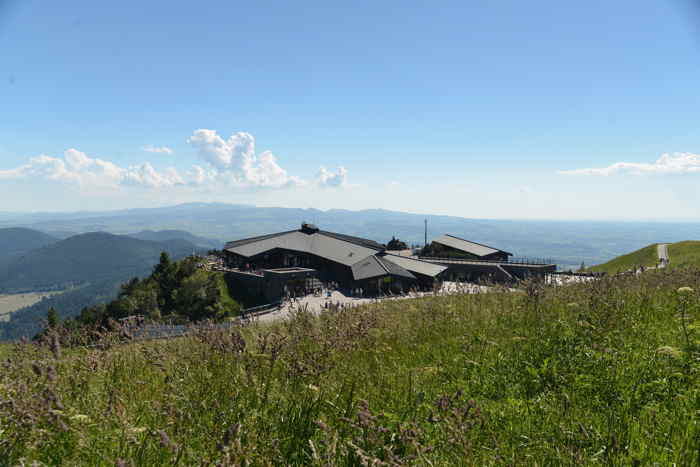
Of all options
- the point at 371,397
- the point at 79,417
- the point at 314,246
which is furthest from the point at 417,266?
the point at 79,417

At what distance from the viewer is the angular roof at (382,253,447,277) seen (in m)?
47.9

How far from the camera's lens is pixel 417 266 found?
49.9m

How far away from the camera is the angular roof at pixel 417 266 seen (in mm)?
47938

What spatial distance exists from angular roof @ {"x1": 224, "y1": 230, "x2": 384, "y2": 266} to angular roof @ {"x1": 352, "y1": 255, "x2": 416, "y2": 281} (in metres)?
1.81

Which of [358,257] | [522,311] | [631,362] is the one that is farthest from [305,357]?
[358,257]

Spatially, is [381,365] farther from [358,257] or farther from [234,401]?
[358,257]

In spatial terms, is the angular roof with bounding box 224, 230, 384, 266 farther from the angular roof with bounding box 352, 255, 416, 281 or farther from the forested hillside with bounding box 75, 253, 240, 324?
the forested hillside with bounding box 75, 253, 240, 324

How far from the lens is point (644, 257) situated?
48469mm

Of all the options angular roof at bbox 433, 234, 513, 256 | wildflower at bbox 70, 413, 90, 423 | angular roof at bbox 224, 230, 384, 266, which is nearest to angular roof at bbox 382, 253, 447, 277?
angular roof at bbox 224, 230, 384, 266

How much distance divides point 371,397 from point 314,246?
181 ft

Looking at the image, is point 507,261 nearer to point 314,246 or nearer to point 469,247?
point 469,247

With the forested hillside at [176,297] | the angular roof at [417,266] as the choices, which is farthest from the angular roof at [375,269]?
the forested hillside at [176,297]

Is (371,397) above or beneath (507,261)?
above

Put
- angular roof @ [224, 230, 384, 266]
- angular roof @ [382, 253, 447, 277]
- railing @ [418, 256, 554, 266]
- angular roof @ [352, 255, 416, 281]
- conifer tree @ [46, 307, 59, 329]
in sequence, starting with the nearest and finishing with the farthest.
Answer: conifer tree @ [46, 307, 59, 329] → angular roof @ [352, 255, 416, 281] → angular roof @ [382, 253, 447, 277] → railing @ [418, 256, 554, 266] → angular roof @ [224, 230, 384, 266]
